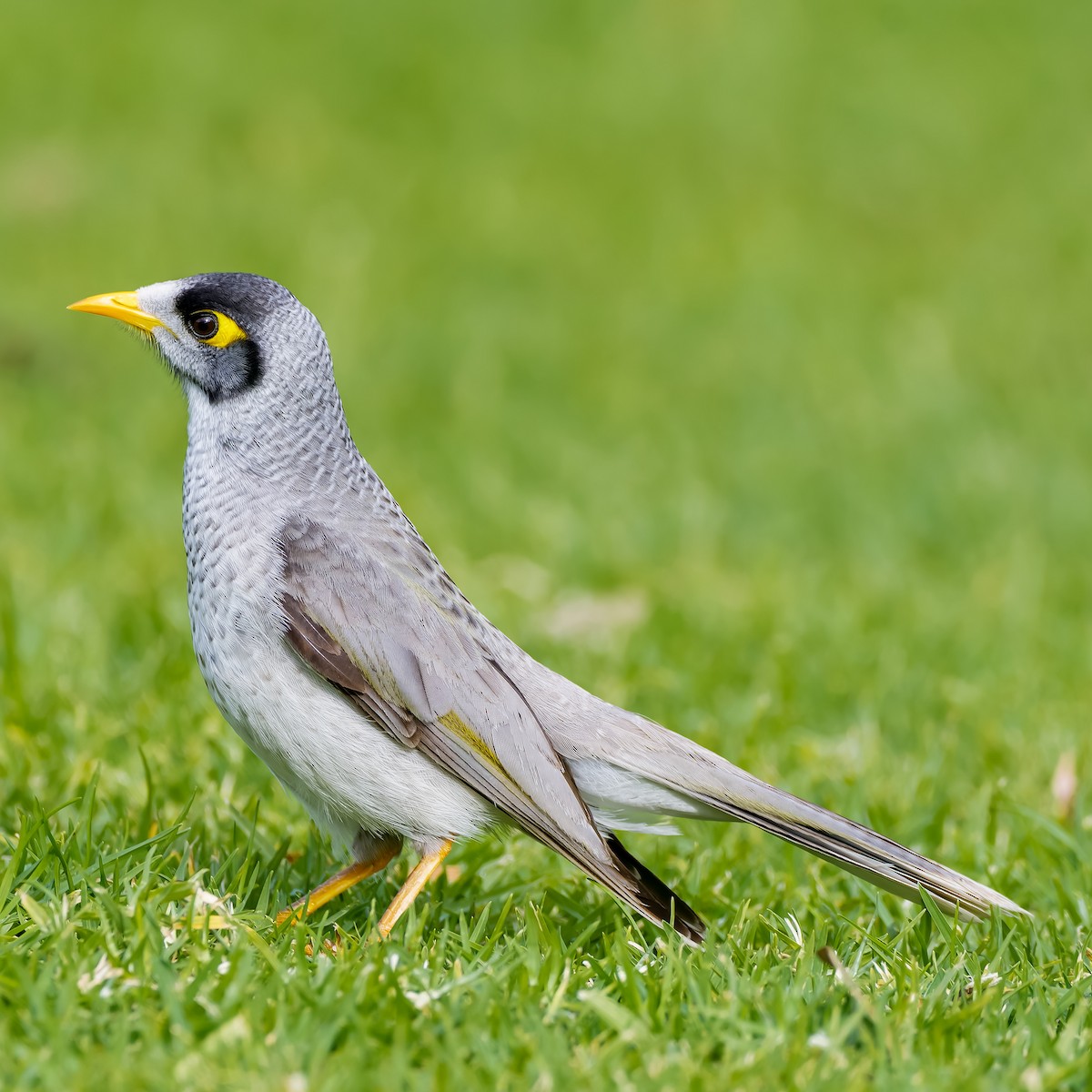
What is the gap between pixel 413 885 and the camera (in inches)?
178

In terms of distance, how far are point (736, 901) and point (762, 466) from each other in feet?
19.7

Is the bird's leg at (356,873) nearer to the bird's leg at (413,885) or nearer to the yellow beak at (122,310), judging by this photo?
the bird's leg at (413,885)

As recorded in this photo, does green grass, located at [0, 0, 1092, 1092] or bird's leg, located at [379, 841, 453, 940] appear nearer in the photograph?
green grass, located at [0, 0, 1092, 1092]

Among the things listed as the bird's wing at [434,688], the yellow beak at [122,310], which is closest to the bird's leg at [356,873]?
the bird's wing at [434,688]

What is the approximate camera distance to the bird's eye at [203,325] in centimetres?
493

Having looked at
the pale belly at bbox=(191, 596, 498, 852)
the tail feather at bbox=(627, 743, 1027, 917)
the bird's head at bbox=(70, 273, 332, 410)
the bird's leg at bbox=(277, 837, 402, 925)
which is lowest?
the bird's leg at bbox=(277, 837, 402, 925)

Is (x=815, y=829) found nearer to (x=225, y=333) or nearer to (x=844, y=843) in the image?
(x=844, y=843)

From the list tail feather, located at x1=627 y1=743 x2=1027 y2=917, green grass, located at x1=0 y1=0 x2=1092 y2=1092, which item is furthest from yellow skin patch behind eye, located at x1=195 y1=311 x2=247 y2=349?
tail feather, located at x1=627 y1=743 x2=1027 y2=917

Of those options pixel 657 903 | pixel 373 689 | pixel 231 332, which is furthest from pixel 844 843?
pixel 231 332

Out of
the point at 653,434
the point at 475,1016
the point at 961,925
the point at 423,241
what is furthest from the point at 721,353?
the point at 475,1016

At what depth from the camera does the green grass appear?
3727 millimetres

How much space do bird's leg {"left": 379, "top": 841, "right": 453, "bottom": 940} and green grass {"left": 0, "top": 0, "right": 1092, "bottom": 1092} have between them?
0.13 metres

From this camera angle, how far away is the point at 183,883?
13.5 feet

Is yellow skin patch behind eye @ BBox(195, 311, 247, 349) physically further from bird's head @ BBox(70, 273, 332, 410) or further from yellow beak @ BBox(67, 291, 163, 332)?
yellow beak @ BBox(67, 291, 163, 332)
